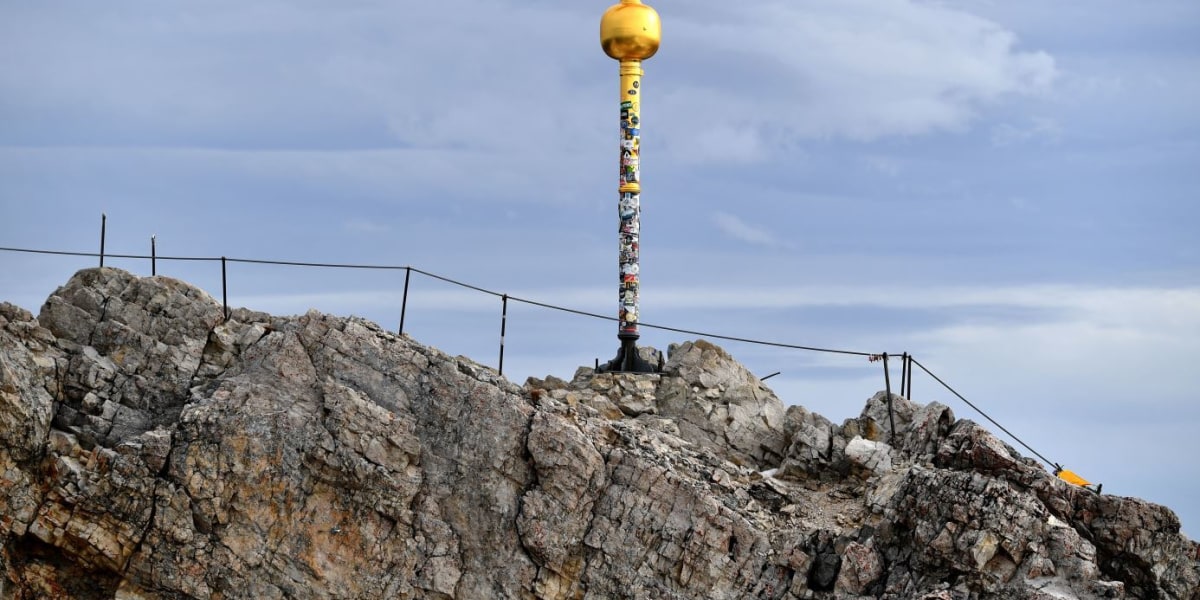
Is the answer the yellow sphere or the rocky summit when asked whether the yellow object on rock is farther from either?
the yellow sphere

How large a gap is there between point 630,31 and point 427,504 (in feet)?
36.9

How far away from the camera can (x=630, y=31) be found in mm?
31516

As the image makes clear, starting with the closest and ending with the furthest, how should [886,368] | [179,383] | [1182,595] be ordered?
1. [1182,595]
2. [179,383]
3. [886,368]

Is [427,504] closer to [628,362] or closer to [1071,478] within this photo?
[628,362]

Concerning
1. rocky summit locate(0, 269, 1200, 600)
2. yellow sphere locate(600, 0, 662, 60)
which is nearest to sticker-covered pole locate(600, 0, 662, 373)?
yellow sphere locate(600, 0, 662, 60)

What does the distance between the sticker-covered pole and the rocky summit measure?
14.2ft

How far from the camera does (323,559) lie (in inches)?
1001

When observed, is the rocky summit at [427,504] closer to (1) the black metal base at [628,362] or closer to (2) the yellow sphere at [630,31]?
(1) the black metal base at [628,362]

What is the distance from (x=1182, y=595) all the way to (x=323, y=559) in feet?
47.0

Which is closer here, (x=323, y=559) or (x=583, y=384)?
Result: (x=323, y=559)

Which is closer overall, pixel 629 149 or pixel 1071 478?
pixel 1071 478

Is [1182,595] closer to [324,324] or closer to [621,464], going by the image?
[621,464]

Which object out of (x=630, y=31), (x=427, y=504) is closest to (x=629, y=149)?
(x=630, y=31)

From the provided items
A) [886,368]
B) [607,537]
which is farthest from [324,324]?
[886,368]
